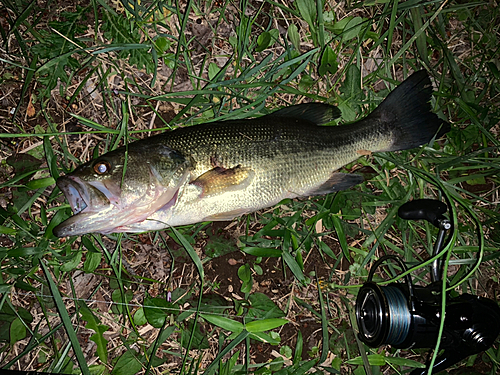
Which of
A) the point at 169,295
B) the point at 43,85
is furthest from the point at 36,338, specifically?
the point at 43,85

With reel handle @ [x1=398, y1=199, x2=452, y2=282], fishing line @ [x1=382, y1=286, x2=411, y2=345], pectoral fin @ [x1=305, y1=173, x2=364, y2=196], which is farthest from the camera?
pectoral fin @ [x1=305, y1=173, x2=364, y2=196]

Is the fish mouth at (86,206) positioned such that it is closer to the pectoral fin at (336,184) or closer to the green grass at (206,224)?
the green grass at (206,224)

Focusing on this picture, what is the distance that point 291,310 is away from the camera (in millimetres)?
3293

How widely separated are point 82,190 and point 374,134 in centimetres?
248

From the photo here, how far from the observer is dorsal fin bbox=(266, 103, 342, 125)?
119 inches

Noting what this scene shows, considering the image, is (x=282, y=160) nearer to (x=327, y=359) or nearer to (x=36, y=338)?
(x=327, y=359)

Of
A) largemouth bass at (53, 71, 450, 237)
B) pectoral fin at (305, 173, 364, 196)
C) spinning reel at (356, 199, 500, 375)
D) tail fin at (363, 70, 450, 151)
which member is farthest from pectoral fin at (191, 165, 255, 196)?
spinning reel at (356, 199, 500, 375)

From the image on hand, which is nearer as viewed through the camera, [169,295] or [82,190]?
[82,190]

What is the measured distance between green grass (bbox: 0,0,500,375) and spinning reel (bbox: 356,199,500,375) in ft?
1.65

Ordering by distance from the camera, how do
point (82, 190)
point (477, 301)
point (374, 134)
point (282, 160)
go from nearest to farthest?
point (82, 190) → point (477, 301) → point (282, 160) → point (374, 134)

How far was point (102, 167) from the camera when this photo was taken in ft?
8.14

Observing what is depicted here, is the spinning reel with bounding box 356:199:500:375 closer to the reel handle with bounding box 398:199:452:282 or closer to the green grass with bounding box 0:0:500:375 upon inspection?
the reel handle with bounding box 398:199:452:282

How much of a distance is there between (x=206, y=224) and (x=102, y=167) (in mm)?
Result: 1072

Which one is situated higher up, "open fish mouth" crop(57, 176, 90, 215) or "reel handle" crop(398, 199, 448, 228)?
"open fish mouth" crop(57, 176, 90, 215)
